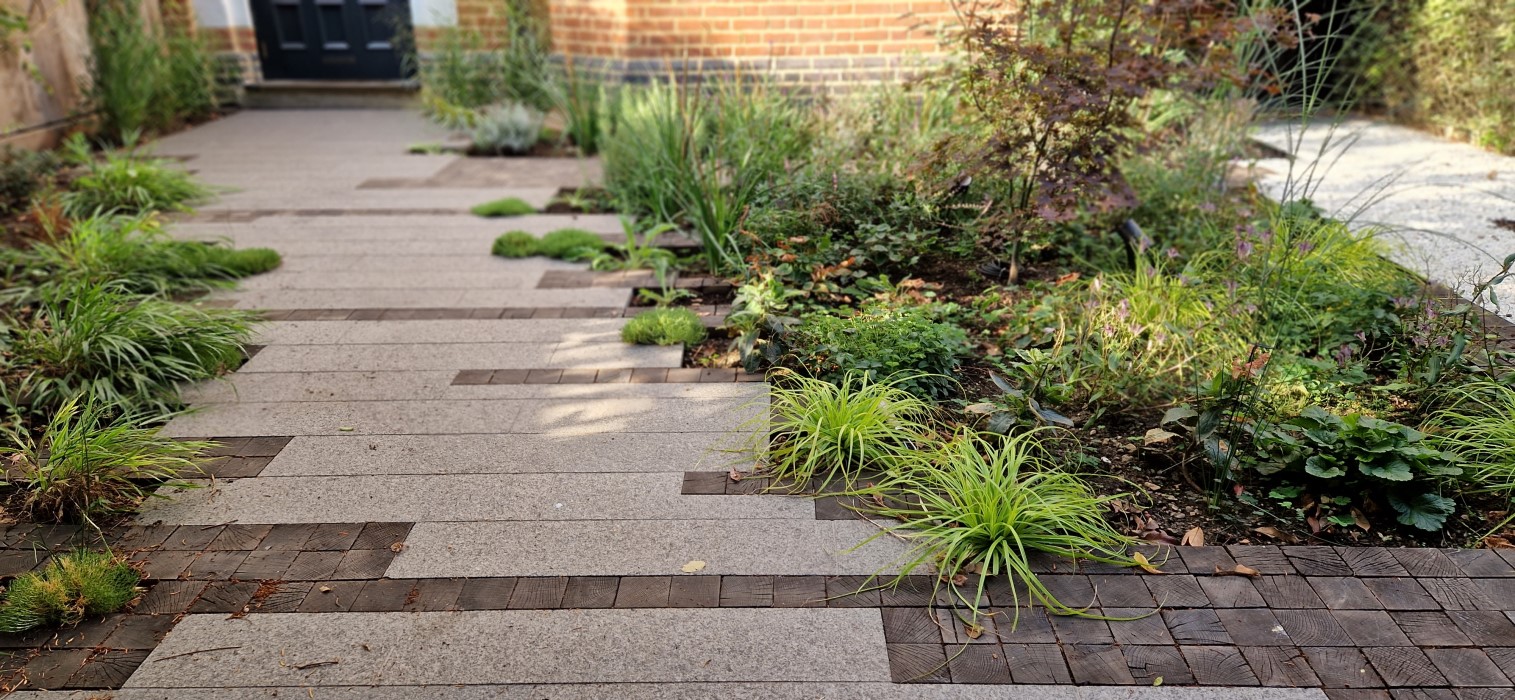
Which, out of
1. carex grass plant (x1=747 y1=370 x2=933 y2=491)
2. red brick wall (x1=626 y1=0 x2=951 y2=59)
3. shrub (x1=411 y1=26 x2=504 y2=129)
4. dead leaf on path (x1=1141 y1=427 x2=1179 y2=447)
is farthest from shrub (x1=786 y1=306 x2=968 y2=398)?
shrub (x1=411 y1=26 x2=504 y2=129)

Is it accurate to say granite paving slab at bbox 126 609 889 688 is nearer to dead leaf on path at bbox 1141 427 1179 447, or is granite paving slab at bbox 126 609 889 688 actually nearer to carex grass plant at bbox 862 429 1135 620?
carex grass plant at bbox 862 429 1135 620

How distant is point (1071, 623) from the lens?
2.26m

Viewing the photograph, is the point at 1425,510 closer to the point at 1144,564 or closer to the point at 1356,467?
the point at 1356,467

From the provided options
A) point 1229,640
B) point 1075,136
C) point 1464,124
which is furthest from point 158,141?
point 1464,124

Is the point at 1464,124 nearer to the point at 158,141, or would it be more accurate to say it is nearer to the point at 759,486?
the point at 759,486

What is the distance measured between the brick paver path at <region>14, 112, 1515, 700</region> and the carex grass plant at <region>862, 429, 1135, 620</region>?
0.05m

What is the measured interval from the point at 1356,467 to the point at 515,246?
3.87 m

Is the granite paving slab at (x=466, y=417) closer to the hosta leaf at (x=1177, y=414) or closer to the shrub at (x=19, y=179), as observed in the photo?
the hosta leaf at (x=1177, y=414)

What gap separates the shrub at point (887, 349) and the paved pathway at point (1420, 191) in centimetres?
130


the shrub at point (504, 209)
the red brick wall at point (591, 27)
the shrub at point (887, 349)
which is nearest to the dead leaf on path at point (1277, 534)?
the shrub at point (887, 349)

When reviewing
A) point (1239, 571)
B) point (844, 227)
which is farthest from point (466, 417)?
point (1239, 571)

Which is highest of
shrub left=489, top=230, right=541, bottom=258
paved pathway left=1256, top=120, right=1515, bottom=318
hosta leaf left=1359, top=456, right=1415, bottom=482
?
paved pathway left=1256, top=120, right=1515, bottom=318

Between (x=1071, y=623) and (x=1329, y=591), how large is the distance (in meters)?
0.64

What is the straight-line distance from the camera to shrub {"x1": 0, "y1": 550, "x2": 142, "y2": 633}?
228cm
